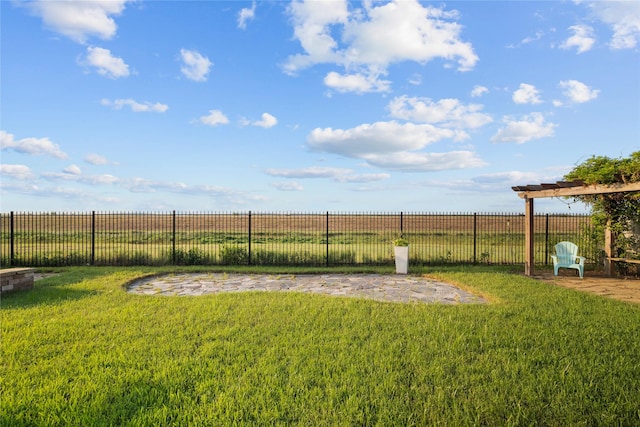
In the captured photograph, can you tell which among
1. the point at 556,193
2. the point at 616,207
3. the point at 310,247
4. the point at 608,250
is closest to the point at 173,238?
the point at 310,247

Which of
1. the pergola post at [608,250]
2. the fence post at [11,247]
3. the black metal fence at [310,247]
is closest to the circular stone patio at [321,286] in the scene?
the black metal fence at [310,247]

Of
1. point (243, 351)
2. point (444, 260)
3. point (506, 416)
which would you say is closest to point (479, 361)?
point (506, 416)

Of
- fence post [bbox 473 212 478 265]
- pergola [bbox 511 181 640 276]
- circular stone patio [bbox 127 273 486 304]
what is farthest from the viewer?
fence post [bbox 473 212 478 265]

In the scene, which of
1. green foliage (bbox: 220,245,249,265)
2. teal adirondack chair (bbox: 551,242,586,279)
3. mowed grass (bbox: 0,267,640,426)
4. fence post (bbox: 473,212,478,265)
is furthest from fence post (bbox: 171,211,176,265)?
teal adirondack chair (bbox: 551,242,586,279)

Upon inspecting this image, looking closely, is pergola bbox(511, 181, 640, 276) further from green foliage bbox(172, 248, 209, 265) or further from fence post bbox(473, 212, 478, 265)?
green foliage bbox(172, 248, 209, 265)

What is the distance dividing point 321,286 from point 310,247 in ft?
18.2

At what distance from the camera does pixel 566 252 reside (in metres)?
9.88

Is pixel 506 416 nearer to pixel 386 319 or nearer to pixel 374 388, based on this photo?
pixel 374 388

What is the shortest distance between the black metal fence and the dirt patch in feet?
5.28

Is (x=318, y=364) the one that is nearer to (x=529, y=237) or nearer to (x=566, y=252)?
(x=529, y=237)

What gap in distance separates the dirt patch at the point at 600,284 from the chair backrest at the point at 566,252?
39 cm

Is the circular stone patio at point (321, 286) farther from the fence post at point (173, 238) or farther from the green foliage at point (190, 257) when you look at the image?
the fence post at point (173, 238)

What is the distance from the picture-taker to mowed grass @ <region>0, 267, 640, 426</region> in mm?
2832

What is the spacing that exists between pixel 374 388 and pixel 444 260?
924 cm
